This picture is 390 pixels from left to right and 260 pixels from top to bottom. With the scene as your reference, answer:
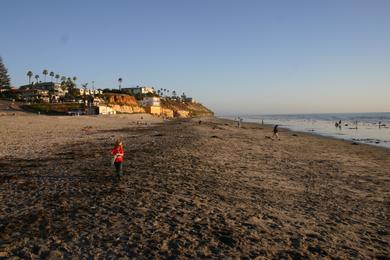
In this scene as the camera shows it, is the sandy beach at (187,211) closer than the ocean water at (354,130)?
Yes

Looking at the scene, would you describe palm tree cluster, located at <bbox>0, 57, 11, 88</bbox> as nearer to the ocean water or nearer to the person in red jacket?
the ocean water

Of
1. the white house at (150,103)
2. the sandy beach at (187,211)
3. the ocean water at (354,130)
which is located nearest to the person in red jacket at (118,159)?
the sandy beach at (187,211)

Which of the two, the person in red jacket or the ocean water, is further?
the ocean water

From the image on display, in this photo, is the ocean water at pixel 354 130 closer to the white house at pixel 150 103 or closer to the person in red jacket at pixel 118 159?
the person in red jacket at pixel 118 159

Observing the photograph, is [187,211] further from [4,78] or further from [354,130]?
[4,78]

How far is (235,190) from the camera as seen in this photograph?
11531 mm

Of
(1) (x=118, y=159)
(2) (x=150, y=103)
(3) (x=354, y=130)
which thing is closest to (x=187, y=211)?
(1) (x=118, y=159)

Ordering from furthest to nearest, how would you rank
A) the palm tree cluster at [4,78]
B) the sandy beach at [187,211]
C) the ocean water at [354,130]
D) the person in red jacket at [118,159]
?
1. the palm tree cluster at [4,78]
2. the ocean water at [354,130]
3. the person in red jacket at [118,159]
4. the sandy beach at [187,211]

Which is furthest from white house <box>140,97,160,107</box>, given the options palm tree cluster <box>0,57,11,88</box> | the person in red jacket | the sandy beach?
the person in red jacket

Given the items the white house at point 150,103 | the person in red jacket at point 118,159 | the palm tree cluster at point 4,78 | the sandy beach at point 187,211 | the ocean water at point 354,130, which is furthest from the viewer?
the white house at point 150,103

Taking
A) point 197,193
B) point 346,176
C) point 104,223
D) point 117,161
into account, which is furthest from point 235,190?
Answer: point 346,176

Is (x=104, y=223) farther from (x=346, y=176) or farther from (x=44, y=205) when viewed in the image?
(x=346, y=176)

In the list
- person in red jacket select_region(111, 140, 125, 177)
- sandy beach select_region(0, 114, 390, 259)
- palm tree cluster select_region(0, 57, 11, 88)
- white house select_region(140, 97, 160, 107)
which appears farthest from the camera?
white house select_region(140, 97, 160, 107)

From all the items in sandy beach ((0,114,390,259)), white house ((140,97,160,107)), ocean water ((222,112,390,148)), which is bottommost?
ocean water ((222,112,390,148))
